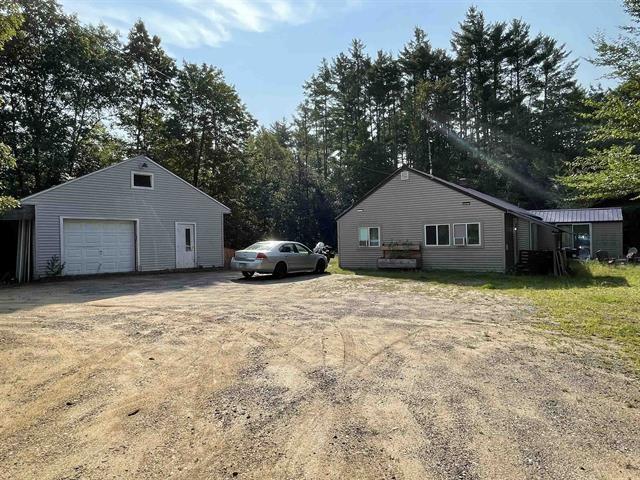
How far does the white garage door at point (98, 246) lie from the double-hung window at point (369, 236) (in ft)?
34.2

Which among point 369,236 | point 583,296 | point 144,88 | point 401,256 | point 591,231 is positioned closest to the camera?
point 583,296

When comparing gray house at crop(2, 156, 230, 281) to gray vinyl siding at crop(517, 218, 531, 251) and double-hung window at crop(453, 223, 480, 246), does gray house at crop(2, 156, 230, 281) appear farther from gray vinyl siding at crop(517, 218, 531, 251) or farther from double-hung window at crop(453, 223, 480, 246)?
gray vinyl siding at crop(517, 218, 531, 251)

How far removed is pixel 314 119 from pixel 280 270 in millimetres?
30955

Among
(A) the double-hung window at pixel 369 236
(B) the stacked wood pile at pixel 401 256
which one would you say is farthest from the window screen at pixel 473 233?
(A) the double-hung window at pixel 369 236

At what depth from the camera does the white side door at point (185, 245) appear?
19.2m

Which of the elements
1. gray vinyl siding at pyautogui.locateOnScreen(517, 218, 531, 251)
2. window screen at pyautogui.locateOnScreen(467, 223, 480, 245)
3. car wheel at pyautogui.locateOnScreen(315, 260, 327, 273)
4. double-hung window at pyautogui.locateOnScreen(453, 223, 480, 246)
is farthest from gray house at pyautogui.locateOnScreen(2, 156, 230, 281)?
gray vinyl siding at pyautogui.locateOnScreen(517, 218, 531, 251)

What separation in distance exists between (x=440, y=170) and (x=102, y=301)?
30780 millimetres

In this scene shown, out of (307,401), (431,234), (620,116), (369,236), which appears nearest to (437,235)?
(431,234)

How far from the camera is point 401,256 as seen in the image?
1842 cm

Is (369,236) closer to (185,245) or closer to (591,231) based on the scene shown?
(185,245)

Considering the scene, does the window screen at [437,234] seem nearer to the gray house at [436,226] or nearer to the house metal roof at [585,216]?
the gray house at [436,226]

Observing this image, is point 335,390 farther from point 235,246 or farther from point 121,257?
point 235,246

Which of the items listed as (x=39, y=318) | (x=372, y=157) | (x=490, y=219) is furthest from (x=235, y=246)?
(x=39, y=318)

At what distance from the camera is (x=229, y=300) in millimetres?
9562
